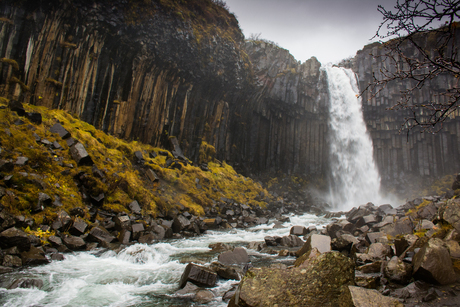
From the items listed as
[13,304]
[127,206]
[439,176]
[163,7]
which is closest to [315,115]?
[439,176]

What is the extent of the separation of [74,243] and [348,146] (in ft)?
98.4

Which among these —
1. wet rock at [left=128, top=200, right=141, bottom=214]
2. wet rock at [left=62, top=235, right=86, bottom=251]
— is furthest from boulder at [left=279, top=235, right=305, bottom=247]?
wet rock at [left=62, top=235, right=86, bottom=251]

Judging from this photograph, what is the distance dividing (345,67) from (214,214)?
1102 inches

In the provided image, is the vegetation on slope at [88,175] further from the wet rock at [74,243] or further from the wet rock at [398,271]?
the wet rock at [398,271]

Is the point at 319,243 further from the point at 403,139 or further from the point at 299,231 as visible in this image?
the point at 403,139

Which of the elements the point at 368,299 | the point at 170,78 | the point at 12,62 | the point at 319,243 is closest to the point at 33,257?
the point at 368,299

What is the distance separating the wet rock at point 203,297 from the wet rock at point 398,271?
339 cm

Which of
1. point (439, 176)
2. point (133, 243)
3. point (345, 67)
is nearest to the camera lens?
point (133, 243)

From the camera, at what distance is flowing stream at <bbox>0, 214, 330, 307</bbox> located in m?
4.65

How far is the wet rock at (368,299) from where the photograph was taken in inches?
124

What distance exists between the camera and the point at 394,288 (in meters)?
4.29

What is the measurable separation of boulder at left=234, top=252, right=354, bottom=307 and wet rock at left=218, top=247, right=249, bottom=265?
3910 millimetres

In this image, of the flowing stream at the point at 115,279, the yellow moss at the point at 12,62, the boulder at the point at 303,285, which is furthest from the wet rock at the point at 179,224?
the yellow moss at the point at 12,62

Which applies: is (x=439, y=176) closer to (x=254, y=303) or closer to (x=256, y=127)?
(x=256, y=127)
